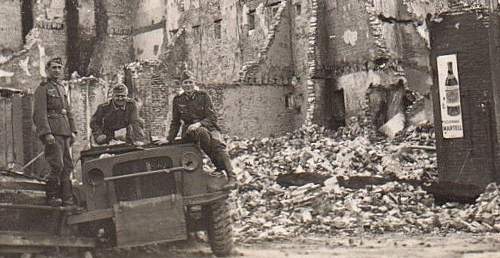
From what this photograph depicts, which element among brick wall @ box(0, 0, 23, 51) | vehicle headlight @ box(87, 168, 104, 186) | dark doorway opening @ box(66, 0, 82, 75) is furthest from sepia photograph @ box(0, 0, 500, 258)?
dark doorway opening @ box(66, 0, 82, 75)

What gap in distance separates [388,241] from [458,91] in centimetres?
427

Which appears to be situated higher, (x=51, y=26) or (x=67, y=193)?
(x=51, y=26)

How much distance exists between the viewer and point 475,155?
46.3 ft

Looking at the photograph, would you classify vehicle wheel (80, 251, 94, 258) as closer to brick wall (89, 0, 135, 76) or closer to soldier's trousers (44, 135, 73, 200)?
soldier's trousers (44, 135, 73, 200)

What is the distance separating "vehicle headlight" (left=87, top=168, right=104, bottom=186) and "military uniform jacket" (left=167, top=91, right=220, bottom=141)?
1.36 meters

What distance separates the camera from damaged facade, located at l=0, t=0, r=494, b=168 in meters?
25.7

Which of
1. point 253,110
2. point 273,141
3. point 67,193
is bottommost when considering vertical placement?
point 67,193

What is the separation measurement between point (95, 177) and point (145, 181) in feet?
1.94

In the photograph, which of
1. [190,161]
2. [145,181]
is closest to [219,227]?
[190,161]

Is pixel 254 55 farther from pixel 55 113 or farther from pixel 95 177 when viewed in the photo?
pixel 95 177

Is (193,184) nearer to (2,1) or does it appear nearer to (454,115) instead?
(454,115)

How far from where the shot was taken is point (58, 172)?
9117mm

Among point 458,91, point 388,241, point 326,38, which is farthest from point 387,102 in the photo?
point 388,241

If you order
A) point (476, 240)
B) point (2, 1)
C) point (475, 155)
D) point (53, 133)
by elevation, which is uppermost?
point (2, 1)
